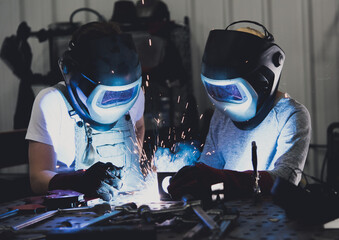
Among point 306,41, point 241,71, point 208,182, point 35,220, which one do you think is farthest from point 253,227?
point 306,41

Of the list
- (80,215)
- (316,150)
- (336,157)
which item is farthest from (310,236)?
(316,150)

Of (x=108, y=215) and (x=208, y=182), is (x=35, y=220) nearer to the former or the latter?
(x=108, y=215)

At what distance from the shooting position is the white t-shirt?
85.2 inches

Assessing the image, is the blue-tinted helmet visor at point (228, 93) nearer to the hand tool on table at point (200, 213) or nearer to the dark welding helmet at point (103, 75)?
the dark welding helmet at point (103, 75)

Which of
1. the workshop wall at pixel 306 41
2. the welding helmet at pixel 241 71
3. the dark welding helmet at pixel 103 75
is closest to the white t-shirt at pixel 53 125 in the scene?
the dark welding helmet at pixel 103 75

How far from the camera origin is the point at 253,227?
50.4 inches

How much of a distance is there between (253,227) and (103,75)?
2.94 feet

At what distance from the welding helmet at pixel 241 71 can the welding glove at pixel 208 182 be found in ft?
1.16

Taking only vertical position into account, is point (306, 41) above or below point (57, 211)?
above

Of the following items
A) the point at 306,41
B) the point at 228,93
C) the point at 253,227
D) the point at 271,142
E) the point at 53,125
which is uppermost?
the point at 306,41

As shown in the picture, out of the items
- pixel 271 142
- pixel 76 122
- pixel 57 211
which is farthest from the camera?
pixel 76 122

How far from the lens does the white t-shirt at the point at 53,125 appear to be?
7.10 feet

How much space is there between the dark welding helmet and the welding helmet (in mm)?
328

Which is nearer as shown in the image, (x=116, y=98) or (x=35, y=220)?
(x=35, y=220)
